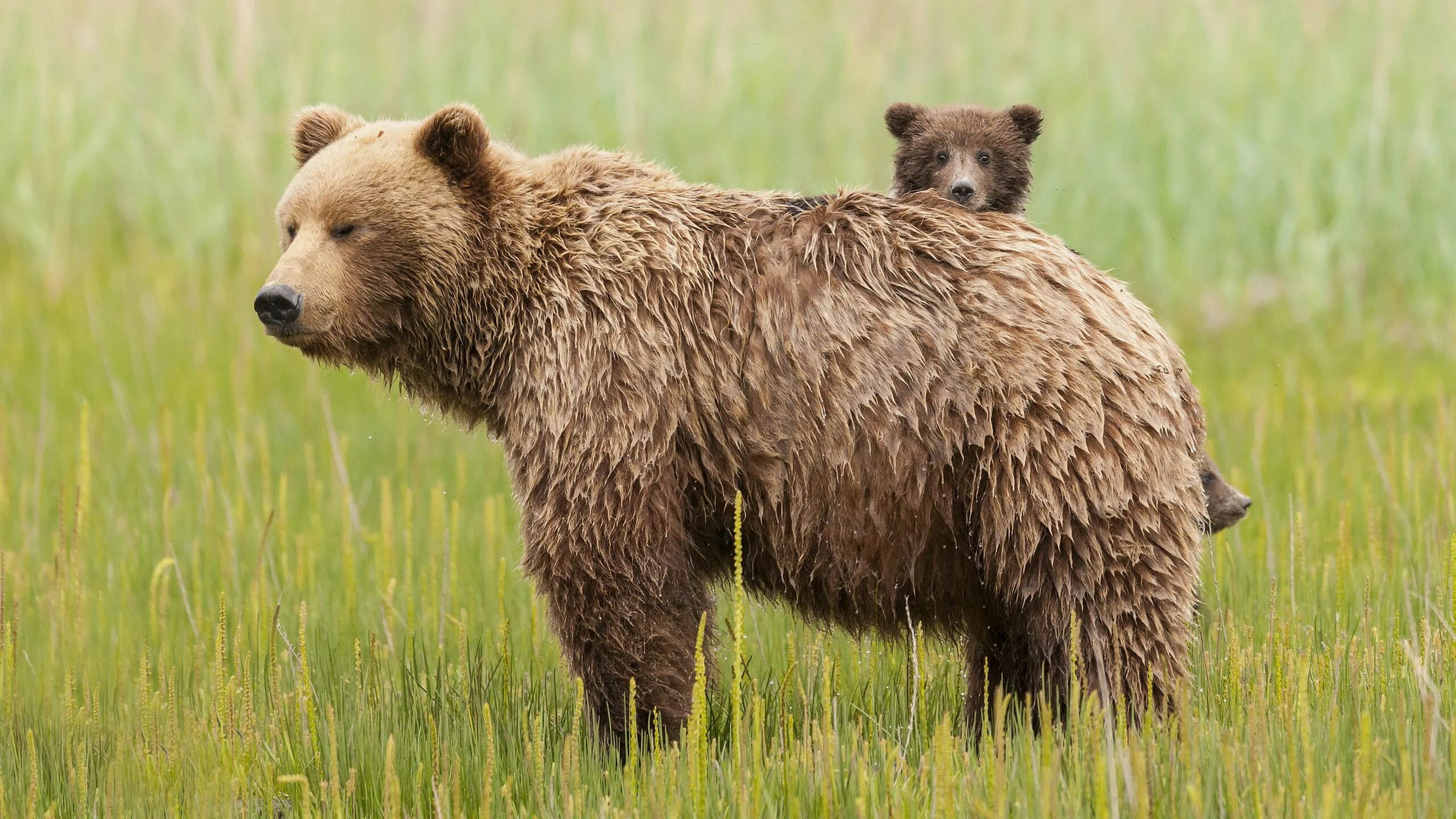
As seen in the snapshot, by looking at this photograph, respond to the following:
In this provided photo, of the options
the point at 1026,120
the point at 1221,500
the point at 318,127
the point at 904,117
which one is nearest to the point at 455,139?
the point at 318,127

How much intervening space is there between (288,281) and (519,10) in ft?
32.7

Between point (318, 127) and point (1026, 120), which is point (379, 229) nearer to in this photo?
point (318, 127)

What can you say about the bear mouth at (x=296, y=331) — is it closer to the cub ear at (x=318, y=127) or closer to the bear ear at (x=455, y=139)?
the bear ear at (x=455, y=139)

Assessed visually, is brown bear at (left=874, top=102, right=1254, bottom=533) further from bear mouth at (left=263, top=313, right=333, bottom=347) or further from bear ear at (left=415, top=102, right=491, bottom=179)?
bear mouth at (left=263, top=313, right=333, bottom=347)

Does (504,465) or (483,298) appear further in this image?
(504,465)

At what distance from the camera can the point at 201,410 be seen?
827 cm

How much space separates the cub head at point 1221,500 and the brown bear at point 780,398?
139 cm

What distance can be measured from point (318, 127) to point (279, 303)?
0.91 m

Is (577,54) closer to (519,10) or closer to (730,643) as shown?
(519,10)

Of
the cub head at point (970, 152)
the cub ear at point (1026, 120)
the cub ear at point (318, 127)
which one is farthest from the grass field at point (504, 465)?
the cub ear at point (1026, 120)

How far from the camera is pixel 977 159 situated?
18.2 feet

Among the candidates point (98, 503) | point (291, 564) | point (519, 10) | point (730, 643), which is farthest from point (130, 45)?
point (730, 643)

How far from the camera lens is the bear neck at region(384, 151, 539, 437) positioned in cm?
470

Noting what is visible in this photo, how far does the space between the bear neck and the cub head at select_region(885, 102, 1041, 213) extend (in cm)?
147
